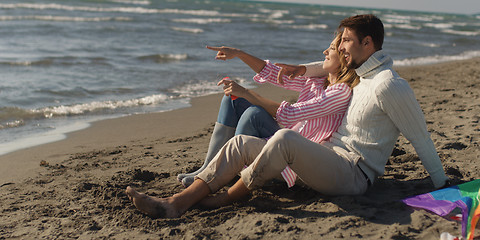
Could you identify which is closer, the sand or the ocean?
the sand

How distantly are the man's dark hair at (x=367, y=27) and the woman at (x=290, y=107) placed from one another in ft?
0.70

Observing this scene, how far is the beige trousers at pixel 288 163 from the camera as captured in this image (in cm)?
300

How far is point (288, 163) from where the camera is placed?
10.1 feet

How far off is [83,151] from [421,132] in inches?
137

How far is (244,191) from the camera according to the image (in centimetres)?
334

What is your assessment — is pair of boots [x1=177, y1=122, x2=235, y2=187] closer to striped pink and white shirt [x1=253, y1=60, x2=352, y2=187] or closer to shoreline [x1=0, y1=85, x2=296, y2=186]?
striped pink and white shirt [x1=253, y1=60, x2=352, y2=187]

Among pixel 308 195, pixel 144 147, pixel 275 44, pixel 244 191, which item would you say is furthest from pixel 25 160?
pixel 275 44

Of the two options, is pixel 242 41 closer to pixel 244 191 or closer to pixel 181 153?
pixel 181 153

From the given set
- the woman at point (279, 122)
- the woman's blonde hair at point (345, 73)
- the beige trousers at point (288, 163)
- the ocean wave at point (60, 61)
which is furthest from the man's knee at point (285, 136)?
the ocean wave at point (60, 61)

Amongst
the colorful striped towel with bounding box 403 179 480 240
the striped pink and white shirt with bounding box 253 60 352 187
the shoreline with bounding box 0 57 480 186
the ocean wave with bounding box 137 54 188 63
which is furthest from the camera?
the ocean wave with bounding box 137 54 188 63

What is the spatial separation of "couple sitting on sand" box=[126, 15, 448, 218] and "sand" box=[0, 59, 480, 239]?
0.14 meters

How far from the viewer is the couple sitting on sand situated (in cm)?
302

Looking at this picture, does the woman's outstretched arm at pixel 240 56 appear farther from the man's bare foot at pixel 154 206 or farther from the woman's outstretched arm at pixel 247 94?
the man's bare foot at pixel 154 206

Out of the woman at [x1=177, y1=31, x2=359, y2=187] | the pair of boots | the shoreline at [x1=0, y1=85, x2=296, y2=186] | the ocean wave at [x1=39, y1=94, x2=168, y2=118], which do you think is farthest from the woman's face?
the ocean wave at [x1=39, y1=94, x2=168, y2=118]
